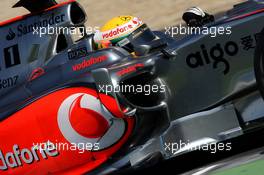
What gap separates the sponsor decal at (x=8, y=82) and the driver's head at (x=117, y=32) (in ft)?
3.18

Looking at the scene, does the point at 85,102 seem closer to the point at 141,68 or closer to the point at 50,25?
the point at 141,68

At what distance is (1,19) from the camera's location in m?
14.0

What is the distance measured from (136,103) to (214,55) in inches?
32.9

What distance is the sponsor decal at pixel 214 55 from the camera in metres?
4.39

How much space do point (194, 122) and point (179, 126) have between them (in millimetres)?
135

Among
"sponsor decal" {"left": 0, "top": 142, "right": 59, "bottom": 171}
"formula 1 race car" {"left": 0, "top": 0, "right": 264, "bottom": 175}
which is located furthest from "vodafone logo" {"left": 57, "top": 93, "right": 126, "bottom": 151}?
"sponsor decal" {"left": 0, "top": 142, "right": 59, "bottom": 171}

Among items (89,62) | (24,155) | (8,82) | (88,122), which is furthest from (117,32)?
(24,155)

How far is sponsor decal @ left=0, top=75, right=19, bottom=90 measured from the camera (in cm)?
570

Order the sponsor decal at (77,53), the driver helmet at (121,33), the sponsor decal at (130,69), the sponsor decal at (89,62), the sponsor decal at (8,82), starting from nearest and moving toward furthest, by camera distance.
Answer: the sponsor decal at (130,69) → the sponsor decal at (89,62) → the sponsor decal at (77,53) → the driver helmet at (121,33) → the sponsor decal at (8,82)

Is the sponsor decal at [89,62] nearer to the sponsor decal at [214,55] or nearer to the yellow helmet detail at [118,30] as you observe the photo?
the yellow helmet detail at [118,30]

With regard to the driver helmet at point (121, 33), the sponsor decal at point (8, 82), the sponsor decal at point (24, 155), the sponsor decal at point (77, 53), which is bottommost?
the sponsor decal at point (24, 155)

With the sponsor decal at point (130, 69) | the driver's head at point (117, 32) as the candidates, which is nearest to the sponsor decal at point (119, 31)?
the driver's head at point (117, 32)

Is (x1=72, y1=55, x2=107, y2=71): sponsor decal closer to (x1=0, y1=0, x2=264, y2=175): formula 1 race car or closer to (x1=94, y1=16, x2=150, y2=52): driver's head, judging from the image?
(x1=0, y1=0, x2=264, y2=175): formula 1 race car

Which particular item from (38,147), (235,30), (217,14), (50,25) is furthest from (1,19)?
(235,30)
